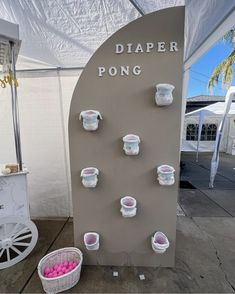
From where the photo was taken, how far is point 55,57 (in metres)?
2.55

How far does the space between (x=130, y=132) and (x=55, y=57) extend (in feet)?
5.56

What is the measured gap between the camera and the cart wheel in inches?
73.4

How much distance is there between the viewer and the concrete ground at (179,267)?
1645mm

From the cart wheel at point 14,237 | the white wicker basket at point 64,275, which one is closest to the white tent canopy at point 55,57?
the cart wheel at point 14,237

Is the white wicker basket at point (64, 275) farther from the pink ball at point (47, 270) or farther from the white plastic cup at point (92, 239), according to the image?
the white plastic cup at point (92, 239)

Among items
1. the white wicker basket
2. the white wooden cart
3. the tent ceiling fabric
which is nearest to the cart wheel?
the white wooden cart

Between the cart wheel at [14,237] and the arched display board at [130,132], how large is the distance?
0.54 metres

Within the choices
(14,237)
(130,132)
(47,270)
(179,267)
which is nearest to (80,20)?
(130,132)

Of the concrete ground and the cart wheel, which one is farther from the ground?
the cart wheel

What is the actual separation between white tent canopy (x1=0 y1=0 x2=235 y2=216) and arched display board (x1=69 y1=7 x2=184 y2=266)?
40cm

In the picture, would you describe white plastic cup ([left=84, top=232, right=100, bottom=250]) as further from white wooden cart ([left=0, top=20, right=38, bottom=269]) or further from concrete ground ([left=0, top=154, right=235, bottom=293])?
white wooden cart ([left=0, top=20, right=38, bottom=269])

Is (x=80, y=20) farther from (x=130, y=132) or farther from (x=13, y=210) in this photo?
(x=13, y=210)

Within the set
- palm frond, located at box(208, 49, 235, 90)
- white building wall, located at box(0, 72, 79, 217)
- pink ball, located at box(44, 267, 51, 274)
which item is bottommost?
pink ball, located at box(44, 267, 51, 274)

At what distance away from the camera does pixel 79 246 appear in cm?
189
